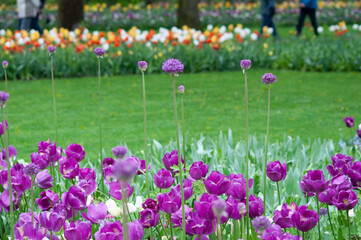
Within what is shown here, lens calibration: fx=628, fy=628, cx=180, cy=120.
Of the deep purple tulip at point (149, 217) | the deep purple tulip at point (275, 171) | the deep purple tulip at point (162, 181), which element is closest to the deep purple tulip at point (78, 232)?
the deep purple tulip at point (149, 217)

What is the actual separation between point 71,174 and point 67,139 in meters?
3.31

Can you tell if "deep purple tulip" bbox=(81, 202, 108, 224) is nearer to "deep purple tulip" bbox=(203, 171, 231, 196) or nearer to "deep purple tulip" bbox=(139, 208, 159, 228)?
"deep purple tulip" bbox=(139, 208, 159, 228)

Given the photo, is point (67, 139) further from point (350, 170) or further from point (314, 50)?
point (314, 50)

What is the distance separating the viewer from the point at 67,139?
580 cm

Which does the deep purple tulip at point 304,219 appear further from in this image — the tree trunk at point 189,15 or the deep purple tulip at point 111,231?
the tree trunk at point 189,15

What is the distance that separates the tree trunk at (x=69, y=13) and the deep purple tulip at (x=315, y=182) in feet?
49.3

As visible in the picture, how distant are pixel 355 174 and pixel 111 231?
1027mm

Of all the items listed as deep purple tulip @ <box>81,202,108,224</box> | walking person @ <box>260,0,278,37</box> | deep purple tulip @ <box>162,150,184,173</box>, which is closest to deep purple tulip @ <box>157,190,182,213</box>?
deep purple tulip @ <box>81,202,108,224</box>

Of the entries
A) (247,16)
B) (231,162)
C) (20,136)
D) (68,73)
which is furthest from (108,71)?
(247,16)

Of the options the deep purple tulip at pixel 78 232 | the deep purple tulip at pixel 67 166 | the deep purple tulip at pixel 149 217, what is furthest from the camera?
the deep purple tulip at pixel 67 166

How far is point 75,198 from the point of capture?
210cm

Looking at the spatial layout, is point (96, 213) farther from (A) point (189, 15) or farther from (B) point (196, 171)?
(A) point (189, 15)

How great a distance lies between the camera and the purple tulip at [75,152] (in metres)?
2.73

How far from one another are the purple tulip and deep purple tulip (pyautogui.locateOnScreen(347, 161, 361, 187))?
1.15 metres
